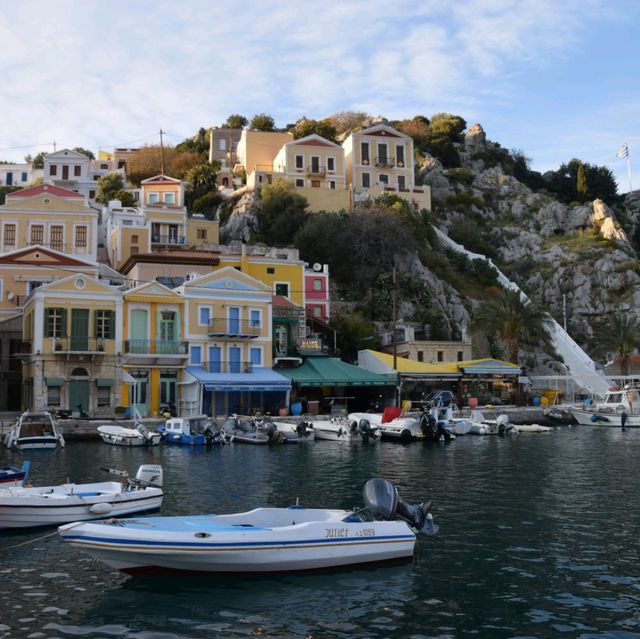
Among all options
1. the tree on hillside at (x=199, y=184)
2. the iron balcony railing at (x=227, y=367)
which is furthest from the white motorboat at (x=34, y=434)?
the tree on hillside at (x=199, y=184)

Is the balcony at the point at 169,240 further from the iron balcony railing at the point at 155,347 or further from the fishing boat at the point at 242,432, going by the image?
the fishing boat at the point at 242,432

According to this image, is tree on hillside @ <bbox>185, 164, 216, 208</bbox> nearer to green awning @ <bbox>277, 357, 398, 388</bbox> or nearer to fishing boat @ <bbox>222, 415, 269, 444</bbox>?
green awning @ <bbox>277, 357, 398, 388</bbox>

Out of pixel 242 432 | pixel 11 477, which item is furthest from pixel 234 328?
pixel 11 477

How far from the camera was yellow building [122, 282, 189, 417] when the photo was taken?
159 ft

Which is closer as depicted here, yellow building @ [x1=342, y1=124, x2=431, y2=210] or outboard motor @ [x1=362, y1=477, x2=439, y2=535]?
outboard motor @ [x1=362, y1=477, x2=439, y2=535]

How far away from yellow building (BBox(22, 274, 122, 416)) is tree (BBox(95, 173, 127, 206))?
1506 inches

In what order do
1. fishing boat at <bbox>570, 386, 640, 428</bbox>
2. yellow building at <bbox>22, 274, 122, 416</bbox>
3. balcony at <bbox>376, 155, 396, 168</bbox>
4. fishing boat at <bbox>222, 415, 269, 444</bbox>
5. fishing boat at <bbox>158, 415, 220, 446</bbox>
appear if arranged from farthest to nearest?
1. balcony at <bbox>376, 155, 396, 168</bbox>
2. fishing boat at <bbox>570, 386, 640, 428</bbox>
3. yellow building at <bbox>22, 274, 122, 416</bbox>
4. fishing boat at <bbox>222, 415, 269, 444</bbox>
5. fishing boat at <bbox>158, 415, 220, 446</bbox>

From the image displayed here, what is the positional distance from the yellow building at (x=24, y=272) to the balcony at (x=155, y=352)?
8.96 metres

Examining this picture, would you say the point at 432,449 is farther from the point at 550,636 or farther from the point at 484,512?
the point at 550,636

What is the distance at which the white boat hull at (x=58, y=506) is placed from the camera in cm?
1747

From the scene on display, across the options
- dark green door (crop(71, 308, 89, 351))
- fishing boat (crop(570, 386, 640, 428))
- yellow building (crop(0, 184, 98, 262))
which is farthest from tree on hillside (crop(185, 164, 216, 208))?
fishing boat (crop(570, 386, 640, 428))

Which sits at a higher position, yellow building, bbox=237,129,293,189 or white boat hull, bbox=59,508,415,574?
yellow building, bbox=237,129,293,189

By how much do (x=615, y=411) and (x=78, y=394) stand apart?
128 feet

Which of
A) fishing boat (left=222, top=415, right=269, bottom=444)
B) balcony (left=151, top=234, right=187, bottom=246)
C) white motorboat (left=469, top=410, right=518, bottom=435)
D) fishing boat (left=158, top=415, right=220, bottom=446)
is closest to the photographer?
fishing boat (left=158, top=415, right=220, bottom=446)
